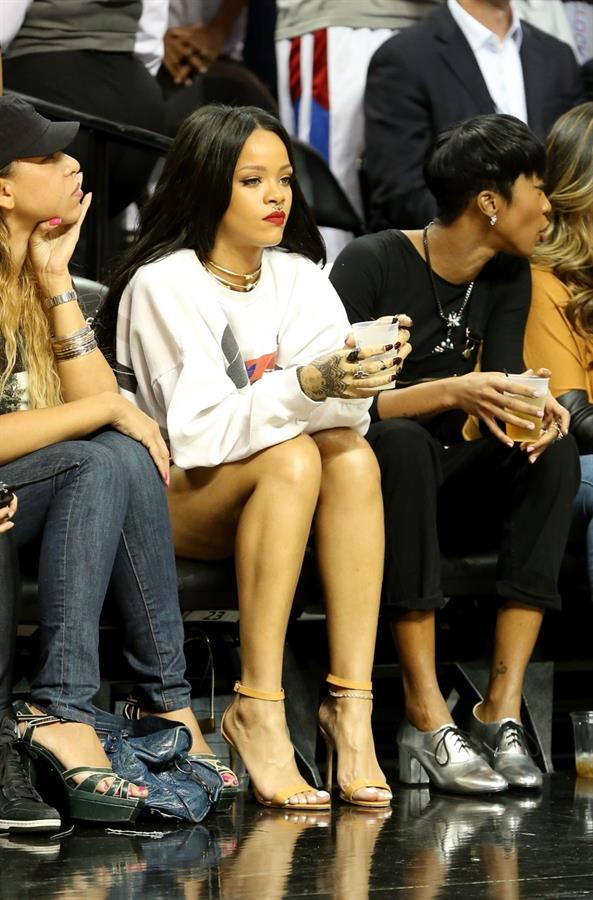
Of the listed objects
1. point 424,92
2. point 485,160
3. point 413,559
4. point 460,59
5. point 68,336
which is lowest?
point 413,559

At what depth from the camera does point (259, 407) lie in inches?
95.9

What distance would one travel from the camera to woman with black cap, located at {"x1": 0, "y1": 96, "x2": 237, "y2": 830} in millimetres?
2207

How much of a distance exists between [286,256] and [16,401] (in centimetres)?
67

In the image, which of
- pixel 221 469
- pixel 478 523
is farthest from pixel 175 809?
pixel 478 523

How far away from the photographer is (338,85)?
4359 mm

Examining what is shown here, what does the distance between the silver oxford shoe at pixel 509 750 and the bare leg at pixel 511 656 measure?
0.09 feet

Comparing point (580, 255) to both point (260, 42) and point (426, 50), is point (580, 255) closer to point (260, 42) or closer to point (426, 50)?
point (426, 50)

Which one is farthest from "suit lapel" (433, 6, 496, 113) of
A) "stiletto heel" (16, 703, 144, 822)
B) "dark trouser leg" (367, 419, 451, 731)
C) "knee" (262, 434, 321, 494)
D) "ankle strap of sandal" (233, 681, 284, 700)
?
"stiletto heel" (16, 703, 144, 822)

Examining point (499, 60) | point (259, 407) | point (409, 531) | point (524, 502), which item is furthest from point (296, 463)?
point (499, 60)

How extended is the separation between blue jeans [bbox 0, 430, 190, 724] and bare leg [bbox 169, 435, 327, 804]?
13 centimetres

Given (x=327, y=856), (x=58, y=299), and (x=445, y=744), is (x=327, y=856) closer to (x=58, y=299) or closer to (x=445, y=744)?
(x=445, y=744)

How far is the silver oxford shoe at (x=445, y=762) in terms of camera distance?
2594 millimetres

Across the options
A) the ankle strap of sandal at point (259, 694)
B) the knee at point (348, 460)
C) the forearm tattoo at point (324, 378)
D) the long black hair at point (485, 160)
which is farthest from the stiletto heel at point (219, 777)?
the long black hair at point (485, 160)

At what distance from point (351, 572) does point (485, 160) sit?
1.08 m
